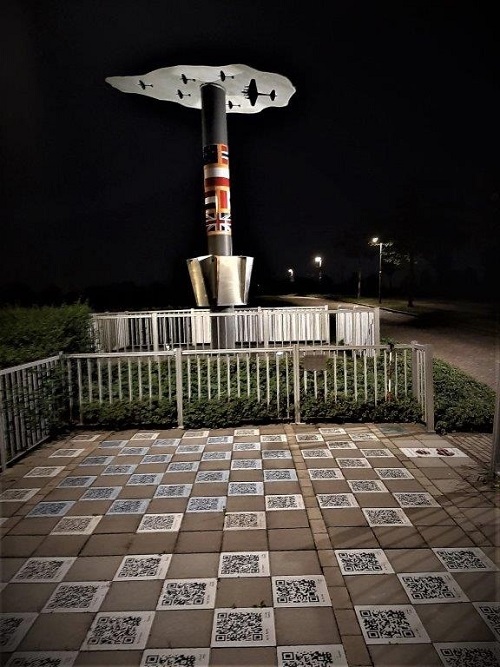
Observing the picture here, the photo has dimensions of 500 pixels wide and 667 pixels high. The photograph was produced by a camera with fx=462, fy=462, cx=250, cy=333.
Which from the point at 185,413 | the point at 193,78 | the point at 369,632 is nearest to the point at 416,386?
the point at 185,413

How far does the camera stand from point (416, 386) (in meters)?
7.15

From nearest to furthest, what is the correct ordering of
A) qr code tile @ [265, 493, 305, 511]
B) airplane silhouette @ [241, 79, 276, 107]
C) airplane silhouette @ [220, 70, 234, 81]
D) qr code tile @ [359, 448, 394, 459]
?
qr code tile @ [265, 493, 305, 511] < qr code tile @ [359, 448, 394, 459] < airplane silhouette @ [220, 70, 234, 81] < airplane silhouette @ [241, 79, 276, 107]

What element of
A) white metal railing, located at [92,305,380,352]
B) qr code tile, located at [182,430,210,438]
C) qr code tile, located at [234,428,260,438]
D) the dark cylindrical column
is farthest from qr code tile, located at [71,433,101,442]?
the dark cylindrical column

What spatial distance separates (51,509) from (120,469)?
41.9 inches

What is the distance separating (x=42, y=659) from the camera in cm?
255

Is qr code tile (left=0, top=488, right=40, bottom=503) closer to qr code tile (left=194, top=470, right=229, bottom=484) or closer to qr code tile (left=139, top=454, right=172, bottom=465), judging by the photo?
qr code tile (left=139, top=454, right=172, bottom=465)

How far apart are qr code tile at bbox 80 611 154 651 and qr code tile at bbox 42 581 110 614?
148 mm

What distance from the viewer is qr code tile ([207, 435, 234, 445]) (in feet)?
20.6

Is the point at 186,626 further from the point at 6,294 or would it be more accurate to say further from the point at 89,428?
the point at 6,294

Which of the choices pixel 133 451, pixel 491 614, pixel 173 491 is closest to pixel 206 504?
pixel 173 491

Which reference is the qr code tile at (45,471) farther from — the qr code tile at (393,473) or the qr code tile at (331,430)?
the qr code tile at (393,473)

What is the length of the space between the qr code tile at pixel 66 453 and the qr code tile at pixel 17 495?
3.34 feet

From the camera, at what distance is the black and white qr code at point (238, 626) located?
2.66 metres

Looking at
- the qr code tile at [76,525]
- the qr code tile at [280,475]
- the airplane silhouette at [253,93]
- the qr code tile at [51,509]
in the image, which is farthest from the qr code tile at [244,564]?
the airplane silhouette at [253,93]
